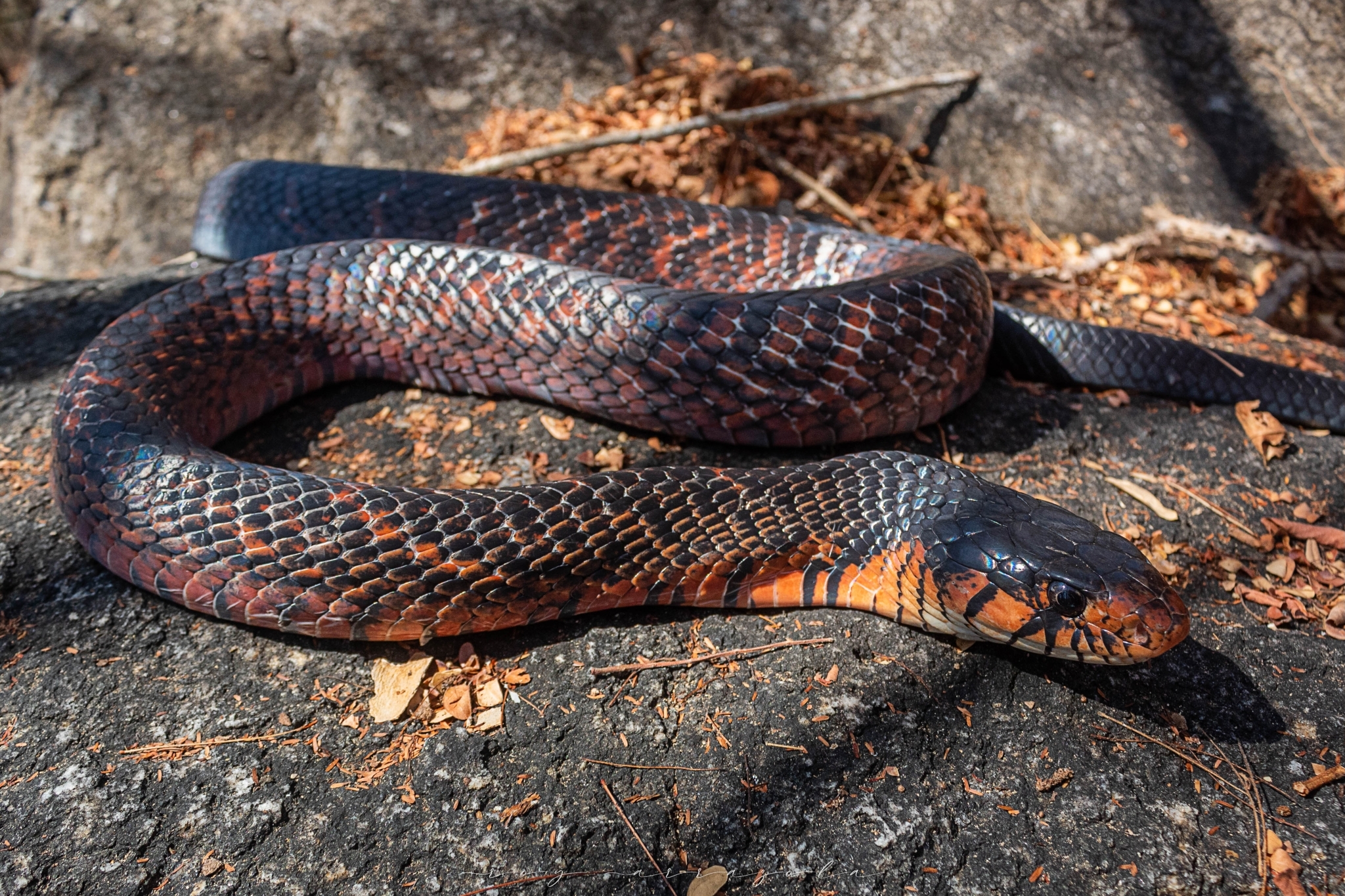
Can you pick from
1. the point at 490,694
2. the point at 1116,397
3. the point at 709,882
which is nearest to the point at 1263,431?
the point at 1116,397

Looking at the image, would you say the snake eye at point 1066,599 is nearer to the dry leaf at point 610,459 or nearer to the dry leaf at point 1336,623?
the dry leaf at point 1336,623

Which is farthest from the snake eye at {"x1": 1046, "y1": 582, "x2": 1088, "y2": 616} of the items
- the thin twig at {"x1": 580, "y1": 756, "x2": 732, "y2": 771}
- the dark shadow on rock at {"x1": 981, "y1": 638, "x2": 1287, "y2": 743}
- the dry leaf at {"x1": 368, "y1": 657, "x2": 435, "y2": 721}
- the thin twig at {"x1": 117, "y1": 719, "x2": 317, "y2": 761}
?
the thin twig at {"x1": 117, "y1": 719, "x2": 317, "y2": 761}

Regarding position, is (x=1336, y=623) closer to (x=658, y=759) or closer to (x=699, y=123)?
(x=658, y=759)

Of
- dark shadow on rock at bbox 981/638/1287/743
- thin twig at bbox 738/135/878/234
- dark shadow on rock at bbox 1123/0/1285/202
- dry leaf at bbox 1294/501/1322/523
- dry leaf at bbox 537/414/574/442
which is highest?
dark shadow on rock at bbox 1123/0/1285/202

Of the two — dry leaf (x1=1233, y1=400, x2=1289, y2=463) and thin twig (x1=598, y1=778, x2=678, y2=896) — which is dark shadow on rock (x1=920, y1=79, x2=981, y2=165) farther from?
thin twig (x1=598, y1=778, x2=678, y2=896)

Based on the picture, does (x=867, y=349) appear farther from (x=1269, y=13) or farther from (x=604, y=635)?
(x=1269, y=13)

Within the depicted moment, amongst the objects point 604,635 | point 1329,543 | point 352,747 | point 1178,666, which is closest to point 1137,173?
point 1329,543
